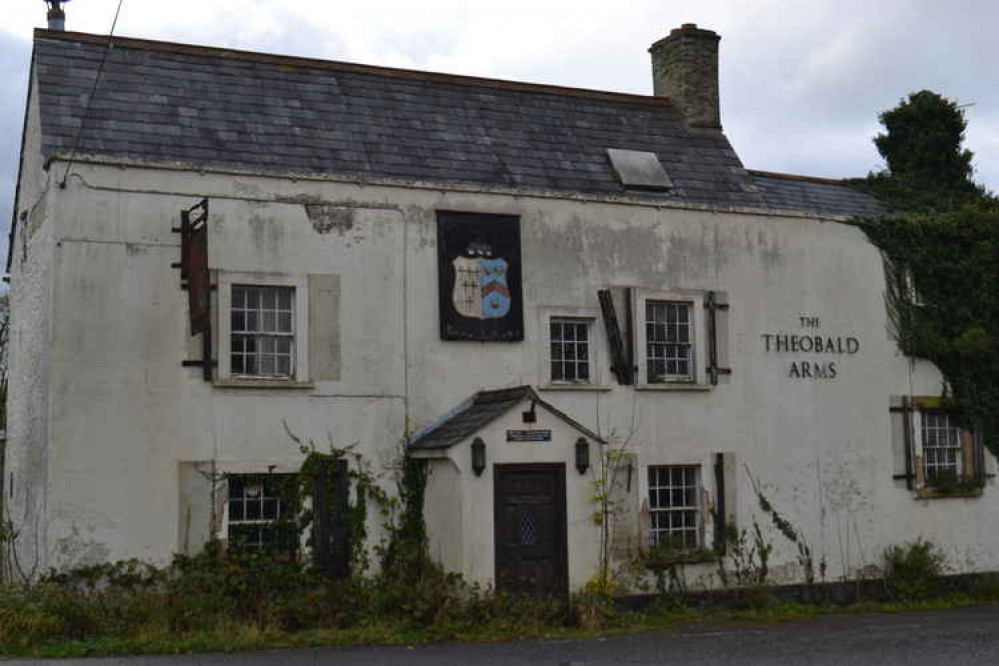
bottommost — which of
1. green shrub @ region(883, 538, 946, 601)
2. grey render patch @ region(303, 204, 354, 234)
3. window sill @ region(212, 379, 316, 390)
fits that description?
green shrub @ region(883, 538, 946, 601)

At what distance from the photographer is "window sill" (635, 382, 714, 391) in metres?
20.5

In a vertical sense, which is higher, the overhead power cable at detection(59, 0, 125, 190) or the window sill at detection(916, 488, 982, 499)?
the overhead power cable at detection(59, 0, 125, 190)

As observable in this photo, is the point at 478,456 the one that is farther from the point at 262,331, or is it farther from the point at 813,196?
the point at 813,196

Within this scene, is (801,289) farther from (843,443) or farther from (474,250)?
(474,250)

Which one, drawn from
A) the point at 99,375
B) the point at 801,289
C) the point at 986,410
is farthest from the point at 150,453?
the point at 986,410

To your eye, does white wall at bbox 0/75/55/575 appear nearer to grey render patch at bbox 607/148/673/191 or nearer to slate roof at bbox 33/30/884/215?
slate roof at bbox 33/30/884/215

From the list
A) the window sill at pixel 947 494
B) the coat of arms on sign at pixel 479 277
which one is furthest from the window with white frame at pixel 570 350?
the window sill at pixel 947 494

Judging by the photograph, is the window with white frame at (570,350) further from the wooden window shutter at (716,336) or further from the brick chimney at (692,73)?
the brick chimney at (692,73)

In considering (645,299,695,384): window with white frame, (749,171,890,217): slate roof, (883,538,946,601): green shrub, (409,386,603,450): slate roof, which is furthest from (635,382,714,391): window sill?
(749,171,890,217): slate roof

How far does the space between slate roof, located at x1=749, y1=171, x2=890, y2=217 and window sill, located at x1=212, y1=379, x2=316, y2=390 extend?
10069 millimetres

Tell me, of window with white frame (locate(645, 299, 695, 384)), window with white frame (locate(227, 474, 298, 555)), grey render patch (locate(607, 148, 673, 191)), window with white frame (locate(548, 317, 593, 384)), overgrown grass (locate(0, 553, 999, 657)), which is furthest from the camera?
grey render patch (locate(607, 148, 673, 191))

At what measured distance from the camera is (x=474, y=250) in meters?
19.7

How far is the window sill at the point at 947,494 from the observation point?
2241cm

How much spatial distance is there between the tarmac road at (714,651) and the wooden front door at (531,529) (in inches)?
70.8
